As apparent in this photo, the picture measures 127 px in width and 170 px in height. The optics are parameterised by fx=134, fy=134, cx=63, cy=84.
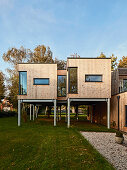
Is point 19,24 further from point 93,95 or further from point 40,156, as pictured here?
point 40,156

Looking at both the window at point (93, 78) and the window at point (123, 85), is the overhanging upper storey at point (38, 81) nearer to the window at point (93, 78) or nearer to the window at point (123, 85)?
the window at point (93, 78)

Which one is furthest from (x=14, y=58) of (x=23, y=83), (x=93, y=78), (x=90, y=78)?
(x=93, y=78)

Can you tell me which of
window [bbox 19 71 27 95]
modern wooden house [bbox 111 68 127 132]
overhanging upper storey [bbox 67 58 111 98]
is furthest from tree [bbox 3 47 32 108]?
modern wooden house [bbox 111 68 127 132]

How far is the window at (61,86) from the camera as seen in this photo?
14648 mm

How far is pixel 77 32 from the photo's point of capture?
60.1ft

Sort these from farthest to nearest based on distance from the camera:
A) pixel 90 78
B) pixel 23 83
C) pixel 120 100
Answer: pixel 23 83
pixel 90 78
pixel 120 100

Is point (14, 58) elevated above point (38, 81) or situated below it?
above

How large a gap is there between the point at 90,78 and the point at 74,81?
158 cm

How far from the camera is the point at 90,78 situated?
42.7ft

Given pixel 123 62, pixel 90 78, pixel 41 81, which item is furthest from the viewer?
pixel 123 62

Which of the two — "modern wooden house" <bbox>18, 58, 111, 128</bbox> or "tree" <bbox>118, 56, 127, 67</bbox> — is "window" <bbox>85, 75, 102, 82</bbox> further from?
"tree" <bbox>118, 56, 127, 67</bbox>

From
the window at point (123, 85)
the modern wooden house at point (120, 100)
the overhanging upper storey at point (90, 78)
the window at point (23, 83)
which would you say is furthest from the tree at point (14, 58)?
the window at point (123, 85)

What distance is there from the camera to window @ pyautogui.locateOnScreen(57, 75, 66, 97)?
14.6 metres

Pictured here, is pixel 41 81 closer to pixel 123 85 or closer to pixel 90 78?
pixel 90 78
